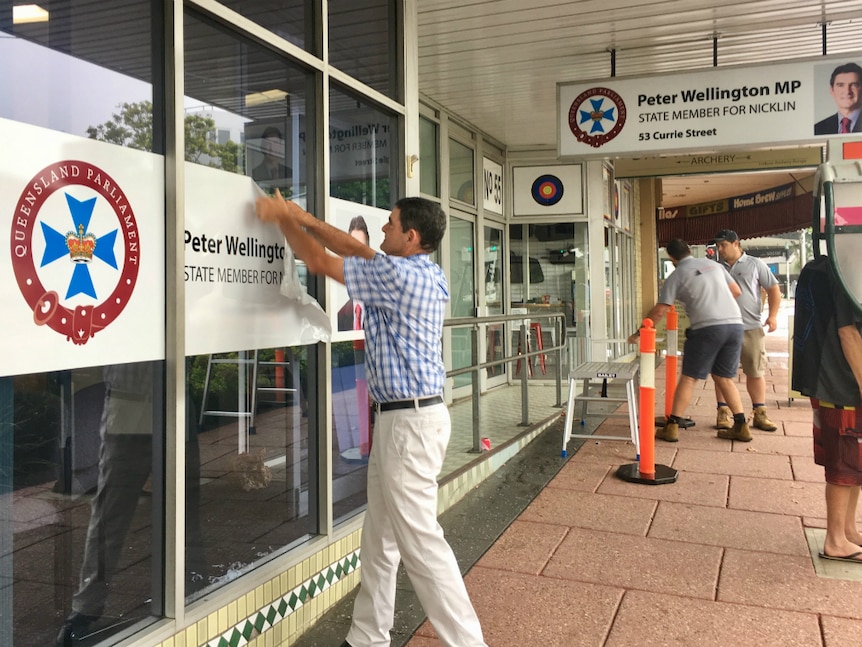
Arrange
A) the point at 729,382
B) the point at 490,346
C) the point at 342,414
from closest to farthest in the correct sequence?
the point at 342,414 → the point at 729,382 → the point at 490,346

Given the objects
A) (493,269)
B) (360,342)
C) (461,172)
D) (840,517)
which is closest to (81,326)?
(360,342)

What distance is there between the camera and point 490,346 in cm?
814

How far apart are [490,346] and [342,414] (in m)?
4.76

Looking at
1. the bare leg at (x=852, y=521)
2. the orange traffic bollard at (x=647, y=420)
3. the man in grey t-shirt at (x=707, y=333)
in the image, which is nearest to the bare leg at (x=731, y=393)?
the man in grey t-shirt at (x=707, y=333)

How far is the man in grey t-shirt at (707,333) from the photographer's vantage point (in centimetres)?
616

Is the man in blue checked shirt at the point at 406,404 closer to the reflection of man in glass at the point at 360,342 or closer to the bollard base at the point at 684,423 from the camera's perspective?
the reflection of man in glass at the point at 360,342

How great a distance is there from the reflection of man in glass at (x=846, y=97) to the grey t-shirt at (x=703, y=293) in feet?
4.95

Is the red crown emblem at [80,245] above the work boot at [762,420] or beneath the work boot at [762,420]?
above

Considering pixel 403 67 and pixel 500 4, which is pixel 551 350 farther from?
pixel 403 67

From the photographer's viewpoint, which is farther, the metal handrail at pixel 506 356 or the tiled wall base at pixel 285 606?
the metal handrail at pixel 506 356

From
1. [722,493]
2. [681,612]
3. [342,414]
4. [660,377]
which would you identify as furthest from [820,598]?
[660,377]

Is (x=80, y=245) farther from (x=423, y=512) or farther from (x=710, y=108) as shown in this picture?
(x=710, y=108)

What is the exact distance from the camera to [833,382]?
3406 mm

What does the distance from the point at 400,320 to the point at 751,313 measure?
5.42m
